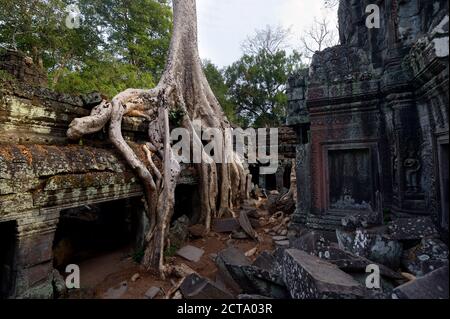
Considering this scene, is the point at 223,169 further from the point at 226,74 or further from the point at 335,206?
the point at 226,74

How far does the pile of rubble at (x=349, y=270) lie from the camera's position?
1.63 meters

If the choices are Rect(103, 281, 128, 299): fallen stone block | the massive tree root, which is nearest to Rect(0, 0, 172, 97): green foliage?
the massive tree root

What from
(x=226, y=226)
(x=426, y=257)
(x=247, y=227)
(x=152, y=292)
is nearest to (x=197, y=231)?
(x=226, y=226)

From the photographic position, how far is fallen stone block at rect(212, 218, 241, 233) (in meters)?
4.73

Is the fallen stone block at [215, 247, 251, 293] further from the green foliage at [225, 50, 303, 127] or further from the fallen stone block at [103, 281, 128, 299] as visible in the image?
the green foliage at [225, 50, 303, 127]

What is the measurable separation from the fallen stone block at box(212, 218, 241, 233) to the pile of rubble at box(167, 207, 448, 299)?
71.8 inches

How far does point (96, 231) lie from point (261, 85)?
14.3 m

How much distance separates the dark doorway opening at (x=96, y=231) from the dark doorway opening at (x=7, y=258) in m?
1.02

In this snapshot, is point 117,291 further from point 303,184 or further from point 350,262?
point 303,184

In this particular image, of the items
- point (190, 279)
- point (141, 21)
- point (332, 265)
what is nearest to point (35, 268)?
point (190, 279)

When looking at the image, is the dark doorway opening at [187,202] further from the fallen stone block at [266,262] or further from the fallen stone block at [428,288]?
the fallen stone block at [428,288]

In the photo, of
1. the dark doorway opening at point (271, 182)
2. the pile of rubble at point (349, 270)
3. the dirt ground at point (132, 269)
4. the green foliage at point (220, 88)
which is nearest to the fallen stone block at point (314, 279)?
the pile of rubble at point (349, 270)

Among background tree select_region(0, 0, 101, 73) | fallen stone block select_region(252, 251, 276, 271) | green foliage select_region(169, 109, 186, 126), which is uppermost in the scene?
background tree select_region(0, 0, 101, 73)
